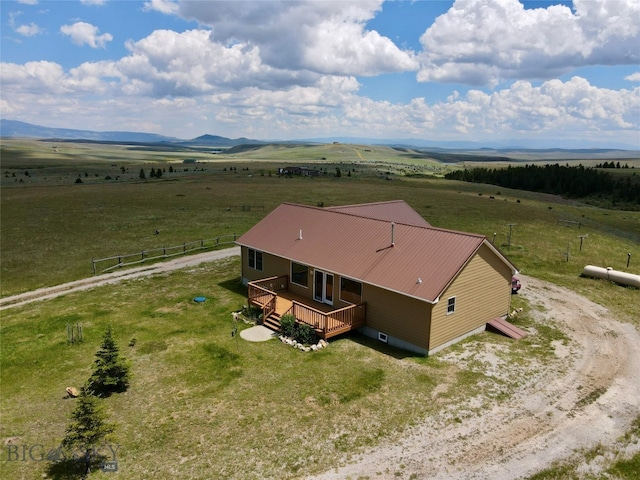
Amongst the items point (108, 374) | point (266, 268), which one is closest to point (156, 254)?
point (266, 268)

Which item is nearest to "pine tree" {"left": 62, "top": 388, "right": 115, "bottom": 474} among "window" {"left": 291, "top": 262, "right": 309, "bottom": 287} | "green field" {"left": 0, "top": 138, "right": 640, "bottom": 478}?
"green field" {"left": 0, "top": 138, "right": 640, "bottom": 478}

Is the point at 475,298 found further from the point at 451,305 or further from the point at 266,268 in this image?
the point at 266,268

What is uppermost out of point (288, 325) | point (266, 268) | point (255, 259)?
point (255, 259)

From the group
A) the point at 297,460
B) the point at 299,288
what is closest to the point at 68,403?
the point at 297,460

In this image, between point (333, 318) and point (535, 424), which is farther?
point (333, 318)

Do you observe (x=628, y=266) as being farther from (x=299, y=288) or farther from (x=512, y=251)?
(x=299, y=288)

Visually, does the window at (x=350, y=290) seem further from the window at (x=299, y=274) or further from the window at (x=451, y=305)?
the window at (x=451, y=305)
